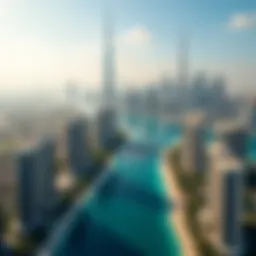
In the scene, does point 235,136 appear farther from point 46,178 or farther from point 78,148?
point 46,178

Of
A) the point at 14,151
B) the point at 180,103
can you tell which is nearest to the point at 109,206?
the point at 14,151

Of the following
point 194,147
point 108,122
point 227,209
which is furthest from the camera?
point 194,147

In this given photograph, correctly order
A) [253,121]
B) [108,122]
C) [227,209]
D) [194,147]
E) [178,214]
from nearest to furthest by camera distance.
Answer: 1. [227,209]
2. [108,122]
3. [178,214]
4. [194,147]
5. [253,121]

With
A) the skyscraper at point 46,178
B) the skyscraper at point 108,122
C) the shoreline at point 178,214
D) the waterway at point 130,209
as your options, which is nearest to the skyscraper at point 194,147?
the waterway at point 130,209

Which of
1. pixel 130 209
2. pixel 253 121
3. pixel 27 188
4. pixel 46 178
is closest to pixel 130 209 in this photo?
pixel 130 209

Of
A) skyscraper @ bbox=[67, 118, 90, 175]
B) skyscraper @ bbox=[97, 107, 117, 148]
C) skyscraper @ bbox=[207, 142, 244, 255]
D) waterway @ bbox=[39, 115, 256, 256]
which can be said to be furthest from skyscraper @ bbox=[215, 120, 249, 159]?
skyscraper @ bbox=[67, 118, 90, 175]

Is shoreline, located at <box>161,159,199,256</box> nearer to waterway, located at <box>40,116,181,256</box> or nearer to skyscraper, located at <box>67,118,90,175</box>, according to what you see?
waterway, located at <box>40,116,181,256</box>
